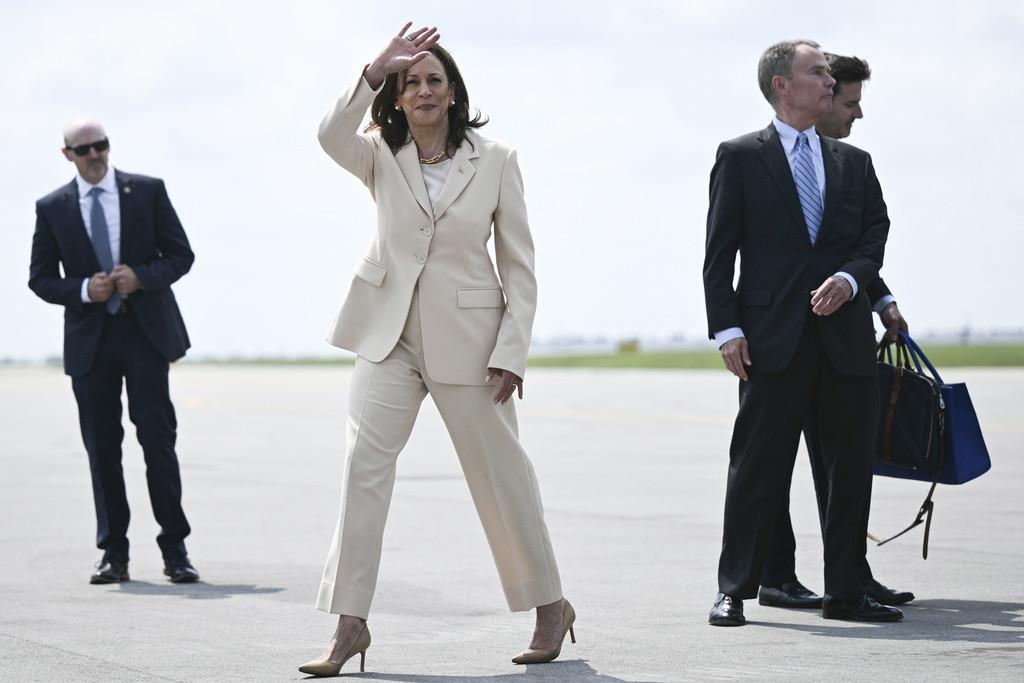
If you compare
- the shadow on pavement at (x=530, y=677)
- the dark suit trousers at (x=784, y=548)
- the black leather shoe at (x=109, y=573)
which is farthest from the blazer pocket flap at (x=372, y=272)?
the black leather shoe at (x=109, y=573)

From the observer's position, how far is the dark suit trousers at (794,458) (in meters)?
7.10

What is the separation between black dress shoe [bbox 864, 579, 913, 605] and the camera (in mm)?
7547

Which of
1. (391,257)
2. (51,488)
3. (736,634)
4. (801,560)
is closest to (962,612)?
(736,634)

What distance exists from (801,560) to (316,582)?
8.43ft

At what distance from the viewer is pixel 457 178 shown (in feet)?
20.1

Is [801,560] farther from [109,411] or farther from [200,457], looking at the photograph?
[200,457]

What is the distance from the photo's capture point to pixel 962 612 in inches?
285

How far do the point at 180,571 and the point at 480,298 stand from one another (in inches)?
126

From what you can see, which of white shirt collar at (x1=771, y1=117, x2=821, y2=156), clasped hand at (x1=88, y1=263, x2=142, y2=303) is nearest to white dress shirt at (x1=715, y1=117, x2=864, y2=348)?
white shirt collar at (x1=771, y1=117, x2=821, y2=156)

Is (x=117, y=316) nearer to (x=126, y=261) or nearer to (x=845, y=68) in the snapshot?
(x=126, y=261)

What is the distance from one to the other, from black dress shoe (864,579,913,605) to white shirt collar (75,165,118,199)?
4341 millimetres

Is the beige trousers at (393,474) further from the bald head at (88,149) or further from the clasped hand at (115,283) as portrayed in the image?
the bald head at (88,149)

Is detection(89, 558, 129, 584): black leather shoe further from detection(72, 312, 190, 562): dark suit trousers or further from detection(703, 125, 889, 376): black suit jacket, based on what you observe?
detection(703, 125, 889, 376): black suit jacket

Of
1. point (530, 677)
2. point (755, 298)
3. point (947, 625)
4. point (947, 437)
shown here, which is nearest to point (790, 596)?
point (947, 625)
